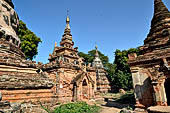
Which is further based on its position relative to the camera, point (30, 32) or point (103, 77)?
point (103, 77)

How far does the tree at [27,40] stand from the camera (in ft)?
79.1

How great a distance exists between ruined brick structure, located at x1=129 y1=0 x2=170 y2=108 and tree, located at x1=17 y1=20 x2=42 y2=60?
21476mm

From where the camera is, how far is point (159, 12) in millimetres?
12391

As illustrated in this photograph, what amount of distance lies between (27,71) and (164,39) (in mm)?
11241

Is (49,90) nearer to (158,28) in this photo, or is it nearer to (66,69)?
(66,69)

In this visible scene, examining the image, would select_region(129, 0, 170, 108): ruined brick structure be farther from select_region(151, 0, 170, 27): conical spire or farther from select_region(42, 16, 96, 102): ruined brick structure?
select_region(42, 16, 96, 102): ruined brick structure

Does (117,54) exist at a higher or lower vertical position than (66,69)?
higher

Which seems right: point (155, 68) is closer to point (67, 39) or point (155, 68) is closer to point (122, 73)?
point (67, 39)

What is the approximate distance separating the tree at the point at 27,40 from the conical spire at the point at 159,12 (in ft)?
75.3

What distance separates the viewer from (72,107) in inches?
425

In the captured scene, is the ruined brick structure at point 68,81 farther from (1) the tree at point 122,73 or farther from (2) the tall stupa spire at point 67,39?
(1) the tree at point 122,73

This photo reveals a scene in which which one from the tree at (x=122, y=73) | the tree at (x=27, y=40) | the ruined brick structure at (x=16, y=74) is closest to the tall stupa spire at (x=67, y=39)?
the tree at (x=27, y=40)

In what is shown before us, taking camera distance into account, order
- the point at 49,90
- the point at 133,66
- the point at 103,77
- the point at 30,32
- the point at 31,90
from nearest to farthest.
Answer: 1. the point at 31,90
2. the point at 49,90
3. the point at 133,66
4. the point at 30,32
5. the point at 103,77

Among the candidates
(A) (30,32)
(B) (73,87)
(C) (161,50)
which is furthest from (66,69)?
(A) (30,32)
